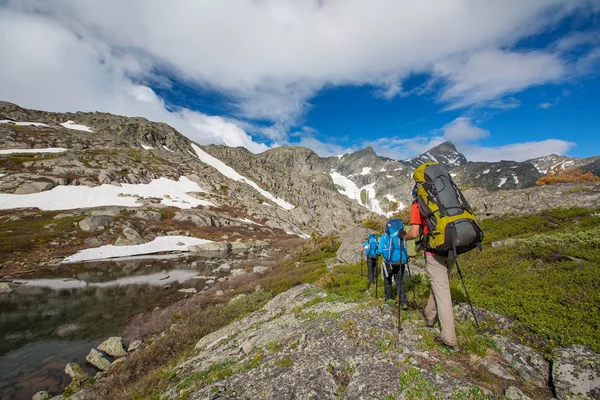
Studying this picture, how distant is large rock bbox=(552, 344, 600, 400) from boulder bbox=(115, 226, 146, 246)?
74.9 meters

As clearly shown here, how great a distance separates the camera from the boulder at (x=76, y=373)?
14.6m

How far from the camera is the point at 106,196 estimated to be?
3942 inches

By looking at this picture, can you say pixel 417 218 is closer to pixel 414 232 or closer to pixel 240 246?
pixel 414 232

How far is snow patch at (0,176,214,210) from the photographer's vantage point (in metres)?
84.1

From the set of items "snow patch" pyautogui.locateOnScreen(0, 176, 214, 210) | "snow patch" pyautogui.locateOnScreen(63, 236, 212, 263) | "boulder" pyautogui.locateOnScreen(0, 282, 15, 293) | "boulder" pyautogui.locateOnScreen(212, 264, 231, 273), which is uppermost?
"snow patch" pyautogui.locateOnScreen(0, 176, 214, 210)

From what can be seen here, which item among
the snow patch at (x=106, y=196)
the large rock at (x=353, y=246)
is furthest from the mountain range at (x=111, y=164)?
the large rock at (x=353, y=246)

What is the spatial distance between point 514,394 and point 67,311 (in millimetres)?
34792

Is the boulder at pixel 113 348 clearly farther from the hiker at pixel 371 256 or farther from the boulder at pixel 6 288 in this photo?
the boulder at pixel 6 288

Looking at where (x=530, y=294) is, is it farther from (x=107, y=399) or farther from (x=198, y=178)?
Result: (x=198, y=178)

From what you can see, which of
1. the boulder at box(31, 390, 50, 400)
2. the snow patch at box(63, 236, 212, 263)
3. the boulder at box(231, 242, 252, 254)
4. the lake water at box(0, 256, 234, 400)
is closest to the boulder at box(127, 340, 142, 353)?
the lake water at box(0, 256, 234, 400)

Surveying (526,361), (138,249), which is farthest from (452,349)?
(138,249)

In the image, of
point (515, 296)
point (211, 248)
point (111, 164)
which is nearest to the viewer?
point (515, 296)

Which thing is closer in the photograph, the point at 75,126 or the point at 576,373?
the point at 576,373

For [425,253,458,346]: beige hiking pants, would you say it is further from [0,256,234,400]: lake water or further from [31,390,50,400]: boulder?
[0,256,234,400]: lake water
